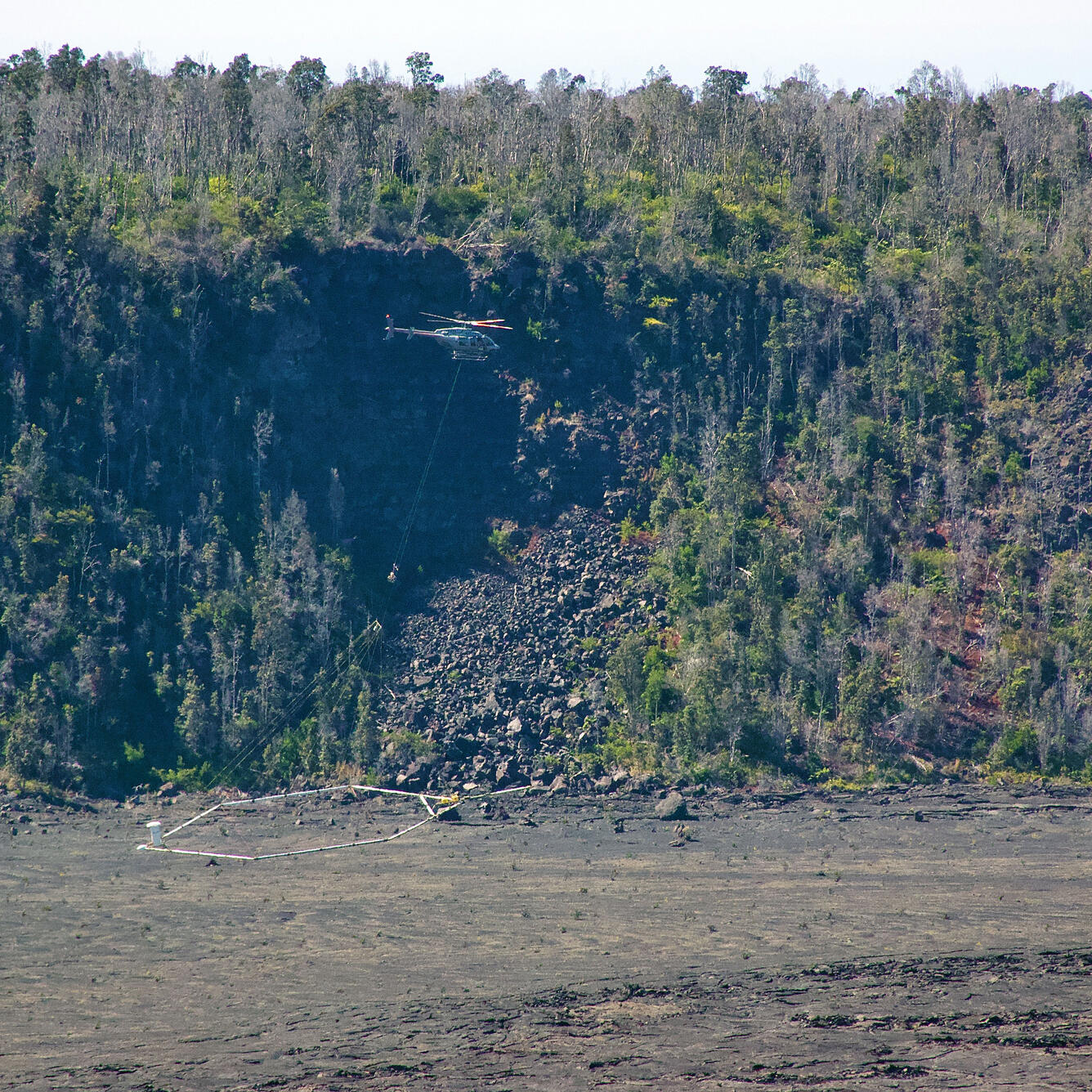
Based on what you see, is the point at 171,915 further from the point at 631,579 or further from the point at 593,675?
the point at 631,579

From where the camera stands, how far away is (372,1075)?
32.5m

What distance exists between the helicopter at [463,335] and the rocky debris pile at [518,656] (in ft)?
25.6

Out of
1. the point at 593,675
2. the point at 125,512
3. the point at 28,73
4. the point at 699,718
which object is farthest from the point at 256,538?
the point at 28,73

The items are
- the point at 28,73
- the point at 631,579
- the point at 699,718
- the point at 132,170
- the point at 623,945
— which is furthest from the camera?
the point at 28,73

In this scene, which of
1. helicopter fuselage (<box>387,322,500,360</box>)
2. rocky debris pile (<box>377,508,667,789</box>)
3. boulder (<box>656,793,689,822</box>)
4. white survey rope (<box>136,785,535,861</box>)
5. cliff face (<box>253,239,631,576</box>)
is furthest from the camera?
helicopter fuselage (<box>387,322,500,360</box>)

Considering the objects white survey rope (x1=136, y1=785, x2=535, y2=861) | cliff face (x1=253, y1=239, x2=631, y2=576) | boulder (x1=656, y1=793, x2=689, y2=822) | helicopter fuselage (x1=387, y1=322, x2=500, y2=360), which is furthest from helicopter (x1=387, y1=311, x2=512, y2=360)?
boulder (x1=656, y1=793, x2=689, y2=822)

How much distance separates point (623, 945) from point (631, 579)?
19157 millimetres

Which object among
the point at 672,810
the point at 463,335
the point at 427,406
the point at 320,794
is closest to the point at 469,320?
the point at 463,335

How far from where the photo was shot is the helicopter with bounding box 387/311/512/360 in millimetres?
59219

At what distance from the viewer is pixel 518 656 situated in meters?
53.0

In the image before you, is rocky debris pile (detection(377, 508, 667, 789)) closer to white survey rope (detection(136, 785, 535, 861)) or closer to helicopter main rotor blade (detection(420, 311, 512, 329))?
white survey rope (detection(136, 785, 535, 861))

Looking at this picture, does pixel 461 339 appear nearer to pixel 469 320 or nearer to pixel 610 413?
pixel 469 320

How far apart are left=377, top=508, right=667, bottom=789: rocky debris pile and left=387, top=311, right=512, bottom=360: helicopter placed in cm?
781

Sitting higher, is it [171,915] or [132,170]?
[132,170]
